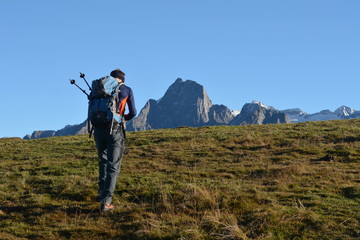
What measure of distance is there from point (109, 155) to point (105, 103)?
1212 mm

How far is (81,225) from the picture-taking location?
800 centimetres

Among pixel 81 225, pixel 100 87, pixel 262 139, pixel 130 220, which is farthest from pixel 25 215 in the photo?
pixel 262 139

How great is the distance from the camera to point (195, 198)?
29.5 ft

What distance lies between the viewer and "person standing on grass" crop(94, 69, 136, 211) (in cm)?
872

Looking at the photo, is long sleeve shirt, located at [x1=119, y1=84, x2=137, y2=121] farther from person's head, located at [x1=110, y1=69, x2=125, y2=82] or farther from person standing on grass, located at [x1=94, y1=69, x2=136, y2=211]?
person's head, located at [x1=110, y1=69, x2=125, y2=82]

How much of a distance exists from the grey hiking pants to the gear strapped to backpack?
0.21m

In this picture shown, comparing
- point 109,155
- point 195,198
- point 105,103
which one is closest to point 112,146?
point 109,155

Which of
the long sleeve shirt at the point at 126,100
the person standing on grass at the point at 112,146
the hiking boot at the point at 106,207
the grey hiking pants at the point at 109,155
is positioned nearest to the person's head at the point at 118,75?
the person standing on grass at the point at 112,146

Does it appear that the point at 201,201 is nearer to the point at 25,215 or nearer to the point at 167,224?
the point at 167,224

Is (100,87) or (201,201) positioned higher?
(100,87)

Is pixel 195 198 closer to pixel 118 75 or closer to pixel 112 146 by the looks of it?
pixel 112 146

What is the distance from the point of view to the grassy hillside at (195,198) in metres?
7.47

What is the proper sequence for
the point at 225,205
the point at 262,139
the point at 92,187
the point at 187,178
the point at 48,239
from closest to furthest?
the point at 48,239
the point at 225,205
the point at 92,187
the point at 187,178
the point at 262,139

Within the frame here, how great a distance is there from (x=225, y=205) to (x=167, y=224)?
154cm
